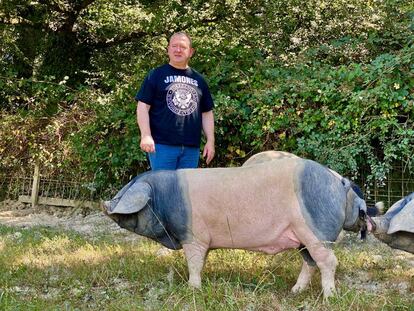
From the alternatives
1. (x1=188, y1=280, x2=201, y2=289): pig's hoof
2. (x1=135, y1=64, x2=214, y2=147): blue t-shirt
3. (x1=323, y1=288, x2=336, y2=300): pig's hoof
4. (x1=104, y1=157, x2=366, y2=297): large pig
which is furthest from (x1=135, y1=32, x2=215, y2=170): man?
(x1=323, y1=288, x2=336, y2=300): pig's hoof

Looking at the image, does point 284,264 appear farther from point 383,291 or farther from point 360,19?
point 360,19

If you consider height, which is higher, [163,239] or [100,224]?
[163,239]

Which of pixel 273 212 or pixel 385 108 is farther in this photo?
pixel 385 108

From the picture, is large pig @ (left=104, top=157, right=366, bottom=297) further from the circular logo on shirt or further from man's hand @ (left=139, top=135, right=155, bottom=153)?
the circular logo on shirt

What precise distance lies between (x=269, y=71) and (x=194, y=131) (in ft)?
10.1

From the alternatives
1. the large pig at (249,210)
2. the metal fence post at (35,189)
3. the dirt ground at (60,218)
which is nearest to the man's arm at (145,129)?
the large pig at (249,210)

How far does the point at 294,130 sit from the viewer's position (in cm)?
650

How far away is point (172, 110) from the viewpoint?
4164 millimetres

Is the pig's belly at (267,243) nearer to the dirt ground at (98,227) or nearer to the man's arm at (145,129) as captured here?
the dirt ground at (98,227)

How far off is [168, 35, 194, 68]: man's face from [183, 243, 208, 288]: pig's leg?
1395 mm

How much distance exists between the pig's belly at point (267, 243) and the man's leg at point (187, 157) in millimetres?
779

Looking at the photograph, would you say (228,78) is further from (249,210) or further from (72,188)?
(249,210)

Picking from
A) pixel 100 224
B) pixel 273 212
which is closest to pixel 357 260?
pixel 273 212

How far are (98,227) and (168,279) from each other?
3352mm
